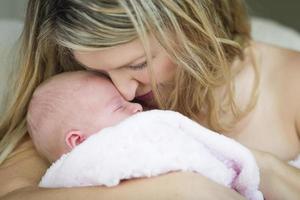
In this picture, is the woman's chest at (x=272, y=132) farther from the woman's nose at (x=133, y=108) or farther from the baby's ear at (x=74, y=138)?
the baby's ear at (x=74, y=138)

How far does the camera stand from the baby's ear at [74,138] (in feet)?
4.00

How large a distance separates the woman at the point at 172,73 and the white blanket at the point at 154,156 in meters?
0.03

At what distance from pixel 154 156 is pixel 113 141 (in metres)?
0.09

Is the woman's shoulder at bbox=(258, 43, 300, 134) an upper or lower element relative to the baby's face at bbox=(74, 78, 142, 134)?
lower

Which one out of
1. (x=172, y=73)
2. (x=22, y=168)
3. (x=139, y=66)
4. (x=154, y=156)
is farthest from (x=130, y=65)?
(x=22, y=168)

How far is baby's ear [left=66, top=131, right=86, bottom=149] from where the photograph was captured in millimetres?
1219

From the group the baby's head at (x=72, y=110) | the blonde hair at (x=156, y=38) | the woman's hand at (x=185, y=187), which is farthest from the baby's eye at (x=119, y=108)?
the woman's hand at (x=185, y=187)

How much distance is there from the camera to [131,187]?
1.04 metres

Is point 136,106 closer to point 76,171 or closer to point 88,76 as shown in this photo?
point 88,76

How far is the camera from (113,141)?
1.10m

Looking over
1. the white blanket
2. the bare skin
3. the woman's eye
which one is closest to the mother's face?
the woman's eye

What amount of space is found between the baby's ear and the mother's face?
0.44 feet

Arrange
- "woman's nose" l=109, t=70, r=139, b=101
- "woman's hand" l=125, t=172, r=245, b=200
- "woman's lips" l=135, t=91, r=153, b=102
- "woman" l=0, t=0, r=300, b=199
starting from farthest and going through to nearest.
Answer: "woman's lips" l=135, t=91, r=153, b=102
"woman's nose" l=109, t=70, r=139, b=101
"woman" l=0, t=0, r=300, b=199
"woman's hand" l=125, t=172, r=245, b=200

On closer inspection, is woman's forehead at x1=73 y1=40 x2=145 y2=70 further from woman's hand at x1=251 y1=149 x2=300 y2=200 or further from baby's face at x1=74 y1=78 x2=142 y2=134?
woman's hand at x1=251 y1=149 x2=300 y2=200
